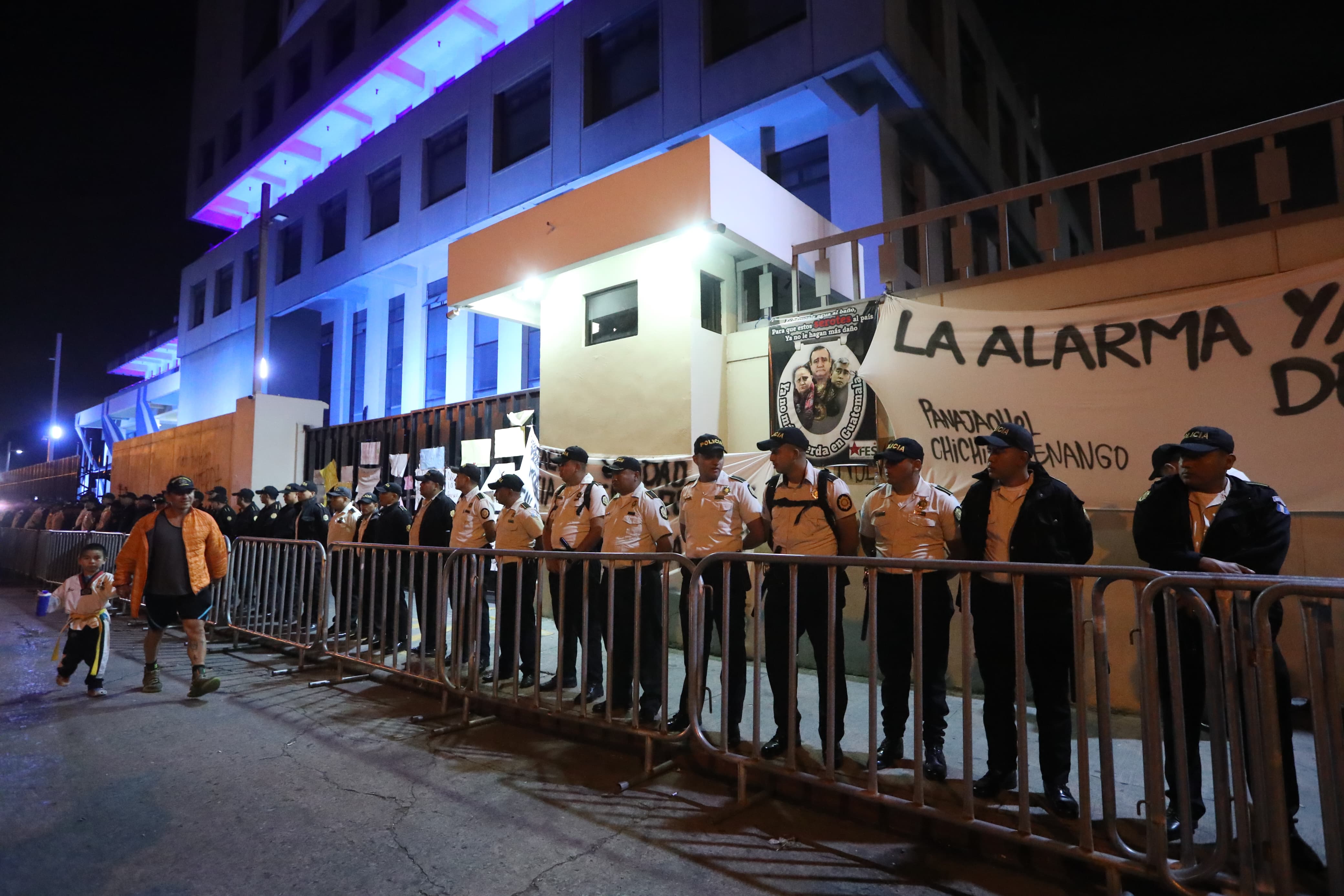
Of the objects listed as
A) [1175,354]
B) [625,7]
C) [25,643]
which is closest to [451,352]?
[625,7]

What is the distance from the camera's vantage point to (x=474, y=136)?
55.0 feet

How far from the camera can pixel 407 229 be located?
1786cm

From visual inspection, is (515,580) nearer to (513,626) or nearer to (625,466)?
(513,626)

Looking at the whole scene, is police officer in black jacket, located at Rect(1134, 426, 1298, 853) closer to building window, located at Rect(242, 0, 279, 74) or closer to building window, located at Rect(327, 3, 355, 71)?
building window, located at Rect(327, 3, 355, 71)

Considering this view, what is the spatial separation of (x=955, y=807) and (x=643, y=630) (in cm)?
215

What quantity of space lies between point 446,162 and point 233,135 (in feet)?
50.1

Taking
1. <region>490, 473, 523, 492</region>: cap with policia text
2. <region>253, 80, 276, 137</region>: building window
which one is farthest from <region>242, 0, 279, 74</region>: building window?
<region>490, 473, 523, 492</region>: cap with policia text

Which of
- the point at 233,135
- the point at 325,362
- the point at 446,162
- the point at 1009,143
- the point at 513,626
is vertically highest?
the point at 233,135

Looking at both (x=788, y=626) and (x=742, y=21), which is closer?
(x=788, y=626)

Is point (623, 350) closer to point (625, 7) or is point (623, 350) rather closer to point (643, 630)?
point (643, 630)

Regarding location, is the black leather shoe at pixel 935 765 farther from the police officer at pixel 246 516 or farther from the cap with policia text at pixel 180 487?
the police officer at pixel 246 516

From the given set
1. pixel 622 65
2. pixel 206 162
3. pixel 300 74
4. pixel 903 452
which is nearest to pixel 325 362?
pixel 300 74

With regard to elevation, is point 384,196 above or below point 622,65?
below

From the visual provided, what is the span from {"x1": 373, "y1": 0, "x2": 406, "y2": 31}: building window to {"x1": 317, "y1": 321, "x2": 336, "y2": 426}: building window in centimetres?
888
